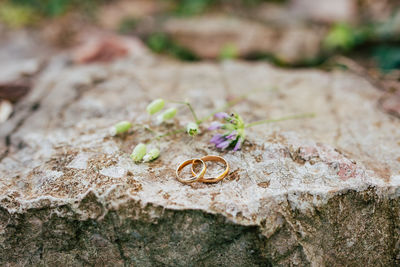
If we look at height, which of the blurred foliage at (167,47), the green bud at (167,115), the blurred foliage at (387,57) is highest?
the green bud at (167,115)

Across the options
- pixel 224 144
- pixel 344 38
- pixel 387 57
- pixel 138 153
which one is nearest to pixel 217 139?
pixel 224 144

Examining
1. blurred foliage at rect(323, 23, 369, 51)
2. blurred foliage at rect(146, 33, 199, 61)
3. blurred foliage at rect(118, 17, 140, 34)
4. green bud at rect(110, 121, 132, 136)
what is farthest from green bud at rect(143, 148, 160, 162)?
blurred foliage at rect(118, 17, 140, 34)

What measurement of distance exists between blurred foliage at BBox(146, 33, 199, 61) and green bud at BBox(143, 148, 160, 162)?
2.96 meters

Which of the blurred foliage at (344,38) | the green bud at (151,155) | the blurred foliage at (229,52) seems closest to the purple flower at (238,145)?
the green bud at (151,155)

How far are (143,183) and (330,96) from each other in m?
2.01

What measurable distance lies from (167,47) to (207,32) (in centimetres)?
64

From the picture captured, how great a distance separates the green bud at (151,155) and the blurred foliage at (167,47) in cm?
296

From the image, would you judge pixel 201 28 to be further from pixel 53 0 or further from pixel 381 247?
pixel 381 247

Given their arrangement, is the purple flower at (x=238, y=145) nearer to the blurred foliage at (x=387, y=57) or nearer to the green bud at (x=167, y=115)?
the green bud at (x=167, y=115)

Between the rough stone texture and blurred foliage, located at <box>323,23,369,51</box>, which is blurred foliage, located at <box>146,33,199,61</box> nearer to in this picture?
blurred foliage, located at <box>323,23,369,51</box>

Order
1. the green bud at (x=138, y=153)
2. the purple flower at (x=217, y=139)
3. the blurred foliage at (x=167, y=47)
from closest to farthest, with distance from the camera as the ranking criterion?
the green bud at (x=138, y=153) < the purple flower at (x=217, y=139) < the blurred foliage at (x=167, y=47)

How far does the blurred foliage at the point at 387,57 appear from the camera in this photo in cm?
394

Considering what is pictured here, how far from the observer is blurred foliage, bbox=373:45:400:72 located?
12.9 ft

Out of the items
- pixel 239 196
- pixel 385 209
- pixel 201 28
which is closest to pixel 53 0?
pixel 201 28
